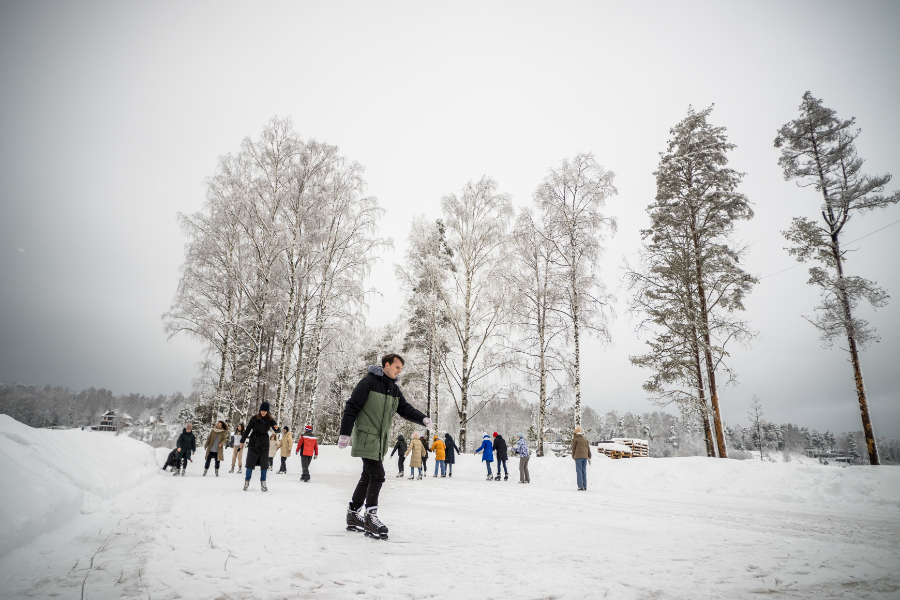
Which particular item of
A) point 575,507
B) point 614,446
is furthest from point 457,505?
point 614,446

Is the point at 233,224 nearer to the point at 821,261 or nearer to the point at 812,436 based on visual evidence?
the point at 821,261

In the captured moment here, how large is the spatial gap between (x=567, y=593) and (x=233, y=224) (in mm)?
21060

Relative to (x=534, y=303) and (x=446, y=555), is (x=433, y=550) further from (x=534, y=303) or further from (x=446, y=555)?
(x=534, y=303)

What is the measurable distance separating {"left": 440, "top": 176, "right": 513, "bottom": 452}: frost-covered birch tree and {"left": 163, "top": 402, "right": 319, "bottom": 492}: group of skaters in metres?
8.16

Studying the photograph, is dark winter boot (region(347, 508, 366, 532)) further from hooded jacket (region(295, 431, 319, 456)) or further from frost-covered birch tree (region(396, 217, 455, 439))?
frost-covered birch tree (region(396, 217, 455, 439))

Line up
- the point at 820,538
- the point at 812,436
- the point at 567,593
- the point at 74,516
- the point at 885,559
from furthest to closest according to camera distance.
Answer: the point at 812,436, the point at 820,538, the point at 74,516, the point at 885,559, the point at 567,593

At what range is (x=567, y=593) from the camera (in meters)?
2.69

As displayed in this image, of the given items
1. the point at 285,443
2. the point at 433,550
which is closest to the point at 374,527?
the point at 433,550

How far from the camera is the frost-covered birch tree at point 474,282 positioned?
19875mm

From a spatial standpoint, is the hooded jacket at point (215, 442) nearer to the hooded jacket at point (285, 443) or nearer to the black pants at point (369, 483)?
the hooded jacket at point (285, 443)

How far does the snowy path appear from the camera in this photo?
2678mm

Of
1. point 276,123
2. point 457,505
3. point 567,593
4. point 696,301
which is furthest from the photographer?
point 276,123

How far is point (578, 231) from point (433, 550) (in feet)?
56.2

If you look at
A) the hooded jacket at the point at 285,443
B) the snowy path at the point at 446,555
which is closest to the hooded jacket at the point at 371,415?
the snowy path at the point at 446,555
